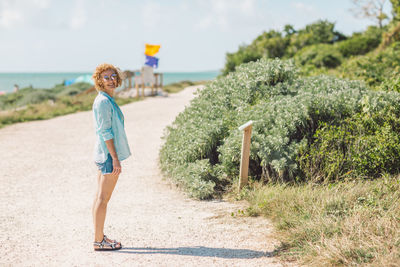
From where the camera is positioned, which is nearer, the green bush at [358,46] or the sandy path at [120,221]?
the sandy path at [120,221]

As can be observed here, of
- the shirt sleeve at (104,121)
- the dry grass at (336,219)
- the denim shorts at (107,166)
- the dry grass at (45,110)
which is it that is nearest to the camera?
the dry grass at (336,219)

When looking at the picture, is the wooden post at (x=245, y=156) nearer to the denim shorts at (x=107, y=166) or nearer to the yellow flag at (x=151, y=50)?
the denim shorts at (x=107, y=166)

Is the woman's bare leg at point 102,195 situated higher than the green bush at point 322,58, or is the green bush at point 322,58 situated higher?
the green bush at point 322,58

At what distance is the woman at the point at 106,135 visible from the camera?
3.57 metres

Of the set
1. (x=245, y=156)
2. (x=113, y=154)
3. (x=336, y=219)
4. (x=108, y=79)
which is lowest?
(x=336, y=219)

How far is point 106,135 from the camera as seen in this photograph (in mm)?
3559

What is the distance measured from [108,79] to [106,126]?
1.66 feet

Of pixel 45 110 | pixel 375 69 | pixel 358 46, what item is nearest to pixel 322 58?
pixel 358 46

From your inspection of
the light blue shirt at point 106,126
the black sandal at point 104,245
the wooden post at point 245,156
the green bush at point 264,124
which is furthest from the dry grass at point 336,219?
the light blue shirt at point 106,126

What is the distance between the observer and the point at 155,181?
6836mm

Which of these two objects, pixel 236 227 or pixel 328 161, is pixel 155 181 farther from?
pixel 328 161

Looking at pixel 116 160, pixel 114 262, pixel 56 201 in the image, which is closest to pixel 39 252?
pixel 114 262

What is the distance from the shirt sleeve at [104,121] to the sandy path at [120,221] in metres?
1.34

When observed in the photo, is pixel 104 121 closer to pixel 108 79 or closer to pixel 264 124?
pixel 108 79
